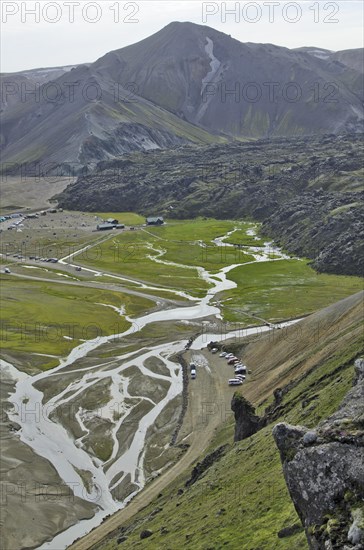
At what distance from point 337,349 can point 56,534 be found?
40.3 m

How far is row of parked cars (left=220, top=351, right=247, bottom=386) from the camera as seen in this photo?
106 metres

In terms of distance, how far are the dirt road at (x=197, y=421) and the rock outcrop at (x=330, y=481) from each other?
150ft

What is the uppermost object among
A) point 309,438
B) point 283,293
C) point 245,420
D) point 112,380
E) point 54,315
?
point 309,438

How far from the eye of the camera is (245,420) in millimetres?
72062

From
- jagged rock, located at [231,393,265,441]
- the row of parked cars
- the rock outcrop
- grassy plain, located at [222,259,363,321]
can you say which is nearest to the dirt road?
the row of parked cars

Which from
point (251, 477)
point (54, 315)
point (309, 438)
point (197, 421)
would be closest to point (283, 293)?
point (54, 315)

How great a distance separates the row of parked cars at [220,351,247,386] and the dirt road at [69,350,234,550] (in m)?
1.10

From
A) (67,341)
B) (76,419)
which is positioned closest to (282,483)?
(76,419)

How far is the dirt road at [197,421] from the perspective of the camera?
69.8 meters

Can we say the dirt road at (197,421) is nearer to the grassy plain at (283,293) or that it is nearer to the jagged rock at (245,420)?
the jagged rock at (245,420)

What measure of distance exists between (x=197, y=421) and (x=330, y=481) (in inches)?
2801

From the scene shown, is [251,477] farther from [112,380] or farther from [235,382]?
[112,380]

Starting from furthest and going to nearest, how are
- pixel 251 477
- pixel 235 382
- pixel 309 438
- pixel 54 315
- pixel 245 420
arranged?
pixel 54 315 → pixel 235 382 → pixel 245 420 → pixel 251 477 → pixel 309 438

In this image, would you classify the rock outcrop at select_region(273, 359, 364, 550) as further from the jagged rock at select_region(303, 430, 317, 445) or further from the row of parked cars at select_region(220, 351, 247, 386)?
the row of parked cars at select_region(220, 351, 247, 386)
